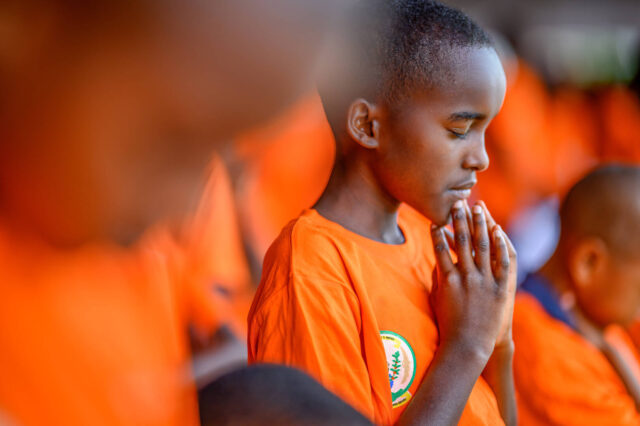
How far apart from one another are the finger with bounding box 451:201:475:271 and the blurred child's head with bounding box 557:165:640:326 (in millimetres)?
1015

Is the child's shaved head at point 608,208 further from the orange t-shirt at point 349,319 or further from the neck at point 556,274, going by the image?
the orange t-shirt at point 349,319

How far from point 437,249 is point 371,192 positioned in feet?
0.55

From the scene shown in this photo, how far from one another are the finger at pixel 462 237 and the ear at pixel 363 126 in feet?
0.64

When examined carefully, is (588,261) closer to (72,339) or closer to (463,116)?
(463,116)

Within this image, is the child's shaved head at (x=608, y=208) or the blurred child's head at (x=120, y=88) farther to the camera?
the child's shaved head at (x=608, y=208)

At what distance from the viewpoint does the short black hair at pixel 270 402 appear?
77cm

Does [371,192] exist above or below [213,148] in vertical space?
below

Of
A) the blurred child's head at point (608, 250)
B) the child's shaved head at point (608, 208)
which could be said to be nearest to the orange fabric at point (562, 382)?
the blurred child's head at point (608, 250)

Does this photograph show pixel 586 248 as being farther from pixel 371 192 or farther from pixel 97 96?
pixel 97 96

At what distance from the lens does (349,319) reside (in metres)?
1.06

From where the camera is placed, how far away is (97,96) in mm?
610

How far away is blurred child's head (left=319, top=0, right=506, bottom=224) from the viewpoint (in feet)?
3.78

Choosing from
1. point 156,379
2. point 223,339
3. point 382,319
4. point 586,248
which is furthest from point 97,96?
point 586,248

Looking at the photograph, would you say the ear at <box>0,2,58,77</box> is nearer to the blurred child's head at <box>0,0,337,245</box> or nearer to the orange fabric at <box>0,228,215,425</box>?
the blurred child's head at <box>0,0,337,245</box>
